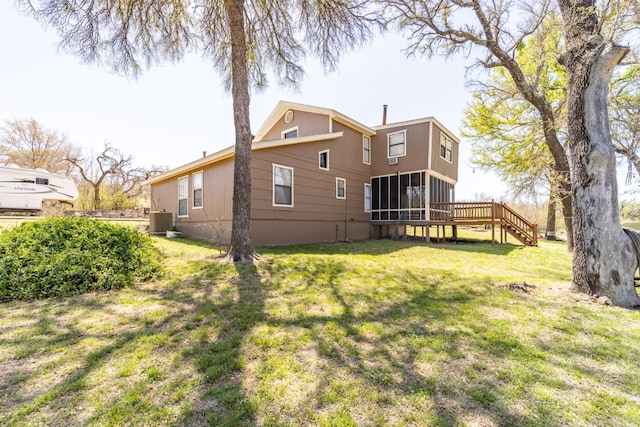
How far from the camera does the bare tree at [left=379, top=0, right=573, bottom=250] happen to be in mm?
7727

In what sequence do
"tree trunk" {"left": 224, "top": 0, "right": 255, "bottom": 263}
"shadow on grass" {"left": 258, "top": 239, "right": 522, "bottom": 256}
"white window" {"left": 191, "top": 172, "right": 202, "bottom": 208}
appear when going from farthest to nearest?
"white window" {"left": 191, "top": 172, "right": 202, "bottom": 208} → "shadow on grass" {"left": 258, "top": 239, "right": 522, "bottom": 256} → "tree trunk" {"left": 224, "top": 0, "right": 255, "bottom": 263}

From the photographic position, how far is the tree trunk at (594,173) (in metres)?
4.11

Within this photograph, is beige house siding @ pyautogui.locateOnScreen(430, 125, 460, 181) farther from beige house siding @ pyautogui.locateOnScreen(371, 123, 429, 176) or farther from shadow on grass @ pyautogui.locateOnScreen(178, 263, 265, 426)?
shadow on grass @ pyautogui.locateOnScreen(178, 263, 265, 426)

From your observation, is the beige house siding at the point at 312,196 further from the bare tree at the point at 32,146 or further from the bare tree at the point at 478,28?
the bare tree at the point at 32,146

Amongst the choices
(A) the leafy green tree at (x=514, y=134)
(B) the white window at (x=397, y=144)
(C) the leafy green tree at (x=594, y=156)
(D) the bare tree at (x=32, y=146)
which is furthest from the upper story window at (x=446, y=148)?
(D) the bare tree at (x=32, y=146)

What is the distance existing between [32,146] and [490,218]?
34.3 metres

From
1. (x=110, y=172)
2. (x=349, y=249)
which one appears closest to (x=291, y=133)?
(x=349, y=249)

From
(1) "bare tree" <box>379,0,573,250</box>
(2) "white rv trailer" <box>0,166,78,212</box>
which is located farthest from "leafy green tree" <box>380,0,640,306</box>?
(2) "white rv trailer" <box>0,166,78,212</box>

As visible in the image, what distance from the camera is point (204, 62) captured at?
895cm

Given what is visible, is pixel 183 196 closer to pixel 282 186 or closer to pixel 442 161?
pixel 282 186

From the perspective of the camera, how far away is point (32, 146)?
2353 centimetres

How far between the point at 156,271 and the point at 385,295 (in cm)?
416

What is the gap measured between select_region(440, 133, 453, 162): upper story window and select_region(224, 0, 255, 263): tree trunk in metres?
10.7

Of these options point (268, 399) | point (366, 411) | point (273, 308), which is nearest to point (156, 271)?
point (273, 308)
